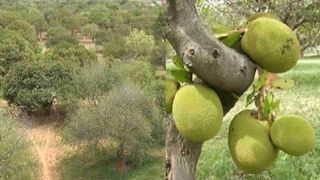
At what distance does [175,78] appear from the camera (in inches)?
19.8

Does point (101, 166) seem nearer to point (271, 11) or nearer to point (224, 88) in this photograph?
point (224, 88)

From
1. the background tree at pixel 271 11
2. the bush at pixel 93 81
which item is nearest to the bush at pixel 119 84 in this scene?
Answer: the bush at pixel 93 81

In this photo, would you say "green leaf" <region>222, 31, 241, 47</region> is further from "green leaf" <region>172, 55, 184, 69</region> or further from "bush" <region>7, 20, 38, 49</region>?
"bush" <region>7, 20, 38, 49</region>

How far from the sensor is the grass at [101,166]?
69 centimetres

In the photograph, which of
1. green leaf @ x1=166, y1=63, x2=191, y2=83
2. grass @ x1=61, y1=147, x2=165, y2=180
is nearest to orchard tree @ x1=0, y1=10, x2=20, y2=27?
grass @ x1=61, y1=147, x2=165, y2=180

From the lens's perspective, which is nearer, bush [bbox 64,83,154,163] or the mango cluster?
the mango cluster

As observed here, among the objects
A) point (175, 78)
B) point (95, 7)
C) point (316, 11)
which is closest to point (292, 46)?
point (175, 78)

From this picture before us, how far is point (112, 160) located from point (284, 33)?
41 centimetres

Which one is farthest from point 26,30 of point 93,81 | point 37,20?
point 93,81

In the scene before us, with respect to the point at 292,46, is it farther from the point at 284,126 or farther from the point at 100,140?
the point at 100,140

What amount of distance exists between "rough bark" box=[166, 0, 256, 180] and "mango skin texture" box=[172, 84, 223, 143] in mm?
12

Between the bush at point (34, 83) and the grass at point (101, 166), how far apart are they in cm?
10

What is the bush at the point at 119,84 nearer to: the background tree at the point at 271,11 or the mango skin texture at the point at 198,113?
the mango skin texture at the point at 198,113

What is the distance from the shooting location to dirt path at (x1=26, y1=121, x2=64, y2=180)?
75cm
